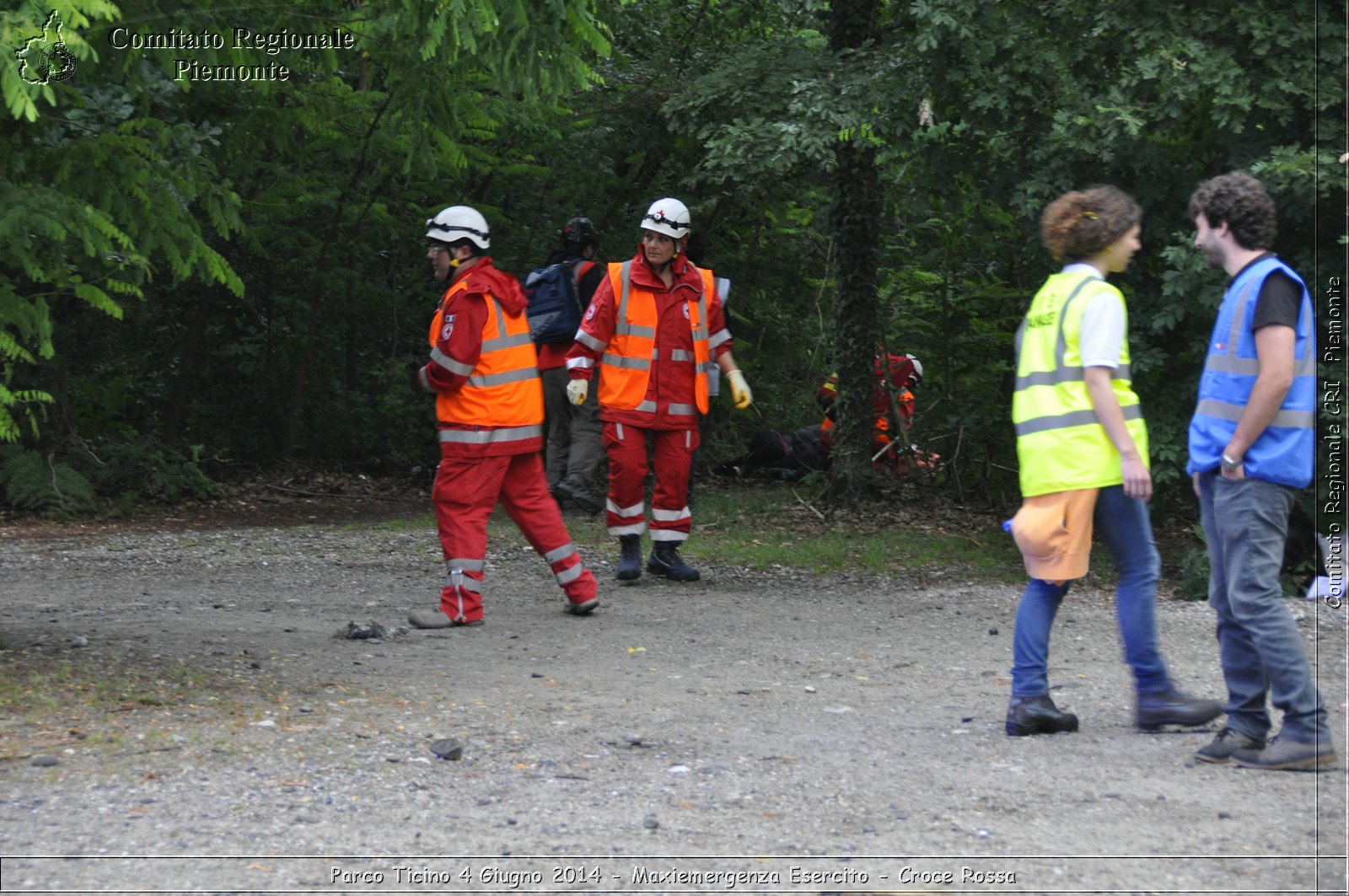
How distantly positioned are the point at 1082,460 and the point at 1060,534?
0.25 m

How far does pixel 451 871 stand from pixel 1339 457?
5.46 metres

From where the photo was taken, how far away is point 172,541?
1048 cm

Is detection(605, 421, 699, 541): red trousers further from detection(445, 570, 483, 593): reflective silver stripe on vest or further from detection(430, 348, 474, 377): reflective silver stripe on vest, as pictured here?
detection(430, 348, 474, 377): reflective silver stripe on vest

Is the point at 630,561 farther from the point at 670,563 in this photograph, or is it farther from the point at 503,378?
the point at 503,378

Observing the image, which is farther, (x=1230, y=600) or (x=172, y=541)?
(x=172, y=541)

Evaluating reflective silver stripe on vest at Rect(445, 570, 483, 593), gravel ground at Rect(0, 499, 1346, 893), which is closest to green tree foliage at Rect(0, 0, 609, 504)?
gravel ground at Rect(0, 499, 1346, 893)

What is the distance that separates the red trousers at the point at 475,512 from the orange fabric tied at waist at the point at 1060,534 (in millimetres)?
3066

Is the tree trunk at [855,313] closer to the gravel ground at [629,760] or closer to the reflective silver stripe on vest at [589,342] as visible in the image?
the reflective silver stripe on vest at [589,342]

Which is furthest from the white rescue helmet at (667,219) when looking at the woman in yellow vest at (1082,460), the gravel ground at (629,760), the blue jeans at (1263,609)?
the blue jeans at (1263,609)

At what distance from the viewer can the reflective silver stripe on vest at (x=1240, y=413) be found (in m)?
4.42

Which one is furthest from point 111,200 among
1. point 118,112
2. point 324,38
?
point 324,38

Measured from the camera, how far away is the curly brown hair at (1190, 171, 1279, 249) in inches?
177

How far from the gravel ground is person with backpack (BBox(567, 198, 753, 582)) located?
2.81 feet

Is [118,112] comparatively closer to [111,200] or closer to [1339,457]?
[111,200]
